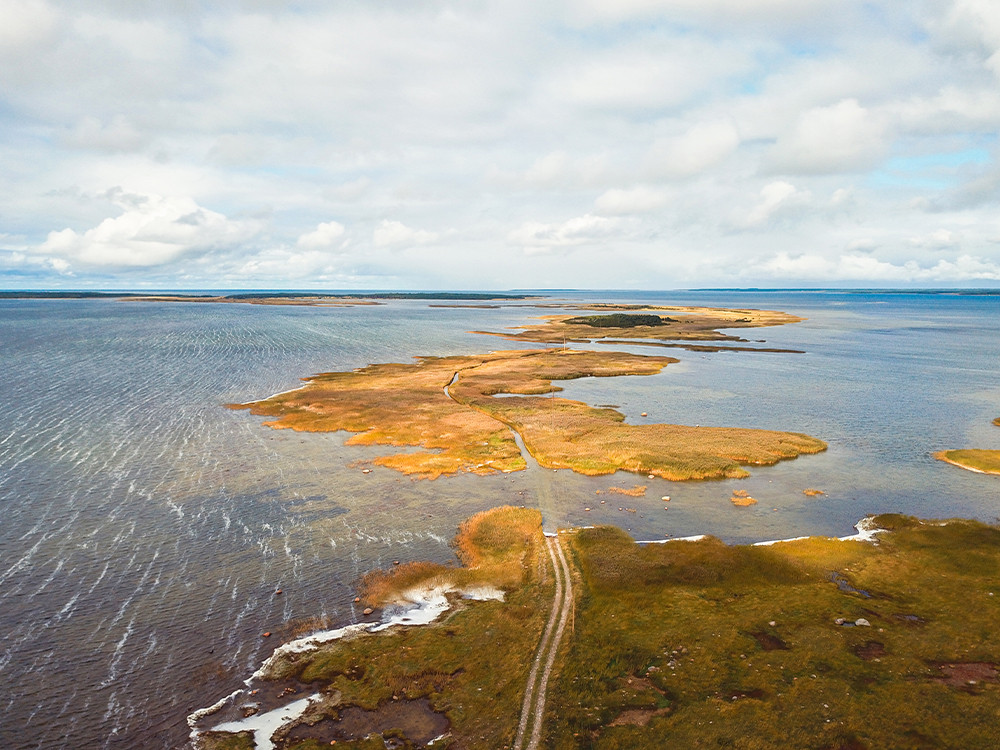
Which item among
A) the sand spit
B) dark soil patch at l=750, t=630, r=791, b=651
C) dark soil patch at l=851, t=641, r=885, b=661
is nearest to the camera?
the sand spit

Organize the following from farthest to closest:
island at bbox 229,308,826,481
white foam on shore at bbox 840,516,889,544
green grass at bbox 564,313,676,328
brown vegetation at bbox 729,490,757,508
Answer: green grass at bbox 564,313,676,328, island at bbox 229,308,826,481, brown vegetation at bbox 729,490,757,508, white foam on shore at bbox 840,516,889,544

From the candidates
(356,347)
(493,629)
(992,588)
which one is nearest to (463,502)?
(493,629)

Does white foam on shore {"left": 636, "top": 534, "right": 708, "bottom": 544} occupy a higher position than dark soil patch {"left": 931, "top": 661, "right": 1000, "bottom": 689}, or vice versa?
dark soil patch {"left": 931, "top": 661, "right": 1000, "bottom": 689}

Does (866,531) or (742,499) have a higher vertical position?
(742,499)

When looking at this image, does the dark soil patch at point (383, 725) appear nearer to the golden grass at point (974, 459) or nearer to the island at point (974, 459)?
the island at point (974, 459)

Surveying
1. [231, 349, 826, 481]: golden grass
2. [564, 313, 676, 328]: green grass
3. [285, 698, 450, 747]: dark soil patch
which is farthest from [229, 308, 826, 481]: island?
[564, 313, 676, 328]: green grass

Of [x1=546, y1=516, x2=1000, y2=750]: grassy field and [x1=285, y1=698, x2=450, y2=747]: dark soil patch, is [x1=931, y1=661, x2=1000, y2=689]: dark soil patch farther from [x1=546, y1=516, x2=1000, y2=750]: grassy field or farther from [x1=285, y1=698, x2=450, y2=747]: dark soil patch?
[x1=285, y1=698, x2=450, y2=747]: dark soil patch

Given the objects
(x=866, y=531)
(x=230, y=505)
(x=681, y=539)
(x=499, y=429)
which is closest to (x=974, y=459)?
(x=866, y=531)

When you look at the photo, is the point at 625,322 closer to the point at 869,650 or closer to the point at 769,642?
the point at 769,642

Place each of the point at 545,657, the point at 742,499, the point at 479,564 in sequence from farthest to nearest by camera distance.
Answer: the point at 742,499, the point at 479,564, the point at 545,657
